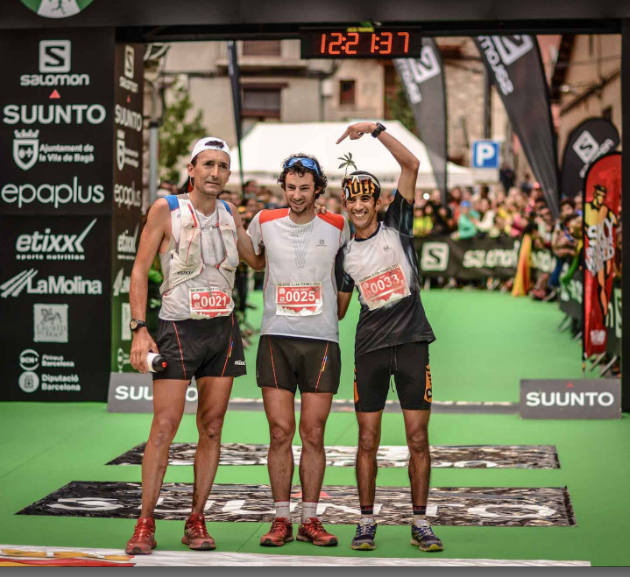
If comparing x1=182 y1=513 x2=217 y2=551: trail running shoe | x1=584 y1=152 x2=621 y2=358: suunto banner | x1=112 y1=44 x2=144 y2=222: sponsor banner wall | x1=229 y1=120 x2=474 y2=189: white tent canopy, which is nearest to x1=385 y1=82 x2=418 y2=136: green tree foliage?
x1=229 y1=120 x2=474 y2=189: white tent canopy

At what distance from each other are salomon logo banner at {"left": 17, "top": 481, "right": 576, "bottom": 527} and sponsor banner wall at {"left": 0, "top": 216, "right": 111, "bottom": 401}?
3.49 metres

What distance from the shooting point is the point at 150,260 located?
594 centimetres

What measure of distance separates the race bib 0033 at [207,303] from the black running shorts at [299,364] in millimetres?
314

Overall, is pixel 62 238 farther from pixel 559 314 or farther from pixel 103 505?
pixel 559 314

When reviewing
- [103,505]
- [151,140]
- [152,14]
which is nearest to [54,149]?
[152,14]

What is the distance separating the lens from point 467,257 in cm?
2653

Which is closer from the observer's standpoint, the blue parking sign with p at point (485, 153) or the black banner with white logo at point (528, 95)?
the black banner with white logo at point (528, 95)

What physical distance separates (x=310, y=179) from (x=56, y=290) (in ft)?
18.4

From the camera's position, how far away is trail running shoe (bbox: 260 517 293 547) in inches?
231

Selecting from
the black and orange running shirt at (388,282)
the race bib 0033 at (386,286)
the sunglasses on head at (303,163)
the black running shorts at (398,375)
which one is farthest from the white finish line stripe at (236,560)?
the sunglasses on head at (303,163)

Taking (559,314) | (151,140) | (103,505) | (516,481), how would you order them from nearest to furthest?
(103,505) < (516,481) < (559,314) < (151,140)

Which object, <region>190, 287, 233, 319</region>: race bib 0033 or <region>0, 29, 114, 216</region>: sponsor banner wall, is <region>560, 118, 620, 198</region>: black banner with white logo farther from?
<region>190, 287, 233, 319</region>: race bib 0033

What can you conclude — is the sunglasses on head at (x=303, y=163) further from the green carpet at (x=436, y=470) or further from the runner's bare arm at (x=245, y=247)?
the green carpet at (x=436, y=470)

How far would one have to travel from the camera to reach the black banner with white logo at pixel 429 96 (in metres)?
22.3
